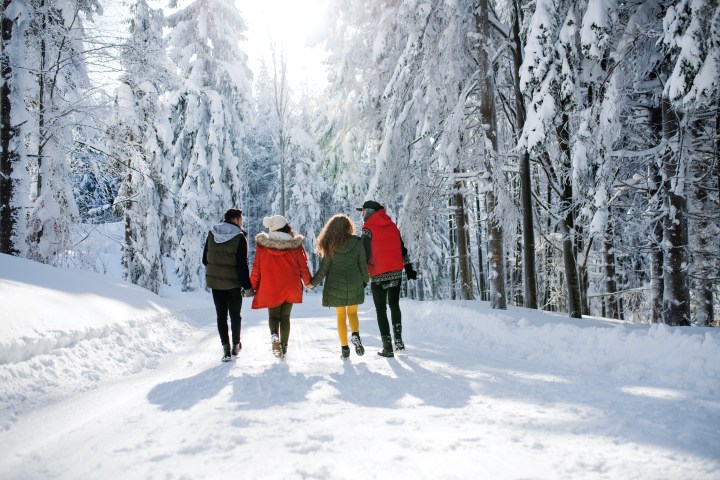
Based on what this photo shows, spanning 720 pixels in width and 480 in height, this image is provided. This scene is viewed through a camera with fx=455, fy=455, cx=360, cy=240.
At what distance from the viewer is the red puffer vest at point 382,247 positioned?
6551mm

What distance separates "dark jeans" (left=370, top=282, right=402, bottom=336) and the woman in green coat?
0.79 feet

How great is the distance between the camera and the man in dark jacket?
21.2 feet

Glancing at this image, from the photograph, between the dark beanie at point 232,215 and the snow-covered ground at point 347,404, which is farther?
the dark beanie at point 232,215

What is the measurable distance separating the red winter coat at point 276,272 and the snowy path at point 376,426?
3.67 ft

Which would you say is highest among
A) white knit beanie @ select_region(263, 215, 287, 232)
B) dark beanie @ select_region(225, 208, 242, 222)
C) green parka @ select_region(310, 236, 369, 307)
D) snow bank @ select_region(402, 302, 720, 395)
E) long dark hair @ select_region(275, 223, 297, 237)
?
dark beanie @ select_region(225, 208, 242, 222)

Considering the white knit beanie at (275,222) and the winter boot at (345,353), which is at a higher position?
the white knit beanie at (275,222)

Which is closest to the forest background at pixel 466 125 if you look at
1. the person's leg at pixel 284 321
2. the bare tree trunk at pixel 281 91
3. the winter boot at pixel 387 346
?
the winter boot at pixel 387 346

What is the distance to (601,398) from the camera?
3.89 metres

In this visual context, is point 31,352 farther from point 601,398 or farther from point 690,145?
point 690,145

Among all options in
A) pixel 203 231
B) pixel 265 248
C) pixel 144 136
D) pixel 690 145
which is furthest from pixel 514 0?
pixel 203 231

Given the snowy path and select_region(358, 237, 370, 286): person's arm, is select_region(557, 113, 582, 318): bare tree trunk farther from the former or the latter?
select_region(358, 237, 370, 286): person's arm

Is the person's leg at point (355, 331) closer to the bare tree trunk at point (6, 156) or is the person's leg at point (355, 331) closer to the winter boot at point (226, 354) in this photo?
the winter boot at point (226, 354)

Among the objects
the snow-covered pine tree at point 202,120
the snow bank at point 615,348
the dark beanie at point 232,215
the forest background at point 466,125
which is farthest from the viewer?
the snow-covered pine tree at point 202,120

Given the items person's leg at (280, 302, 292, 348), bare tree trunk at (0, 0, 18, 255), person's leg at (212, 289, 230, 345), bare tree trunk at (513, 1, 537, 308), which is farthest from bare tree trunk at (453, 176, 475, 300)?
bare tree trunk at (0, 0, 18, 255)
